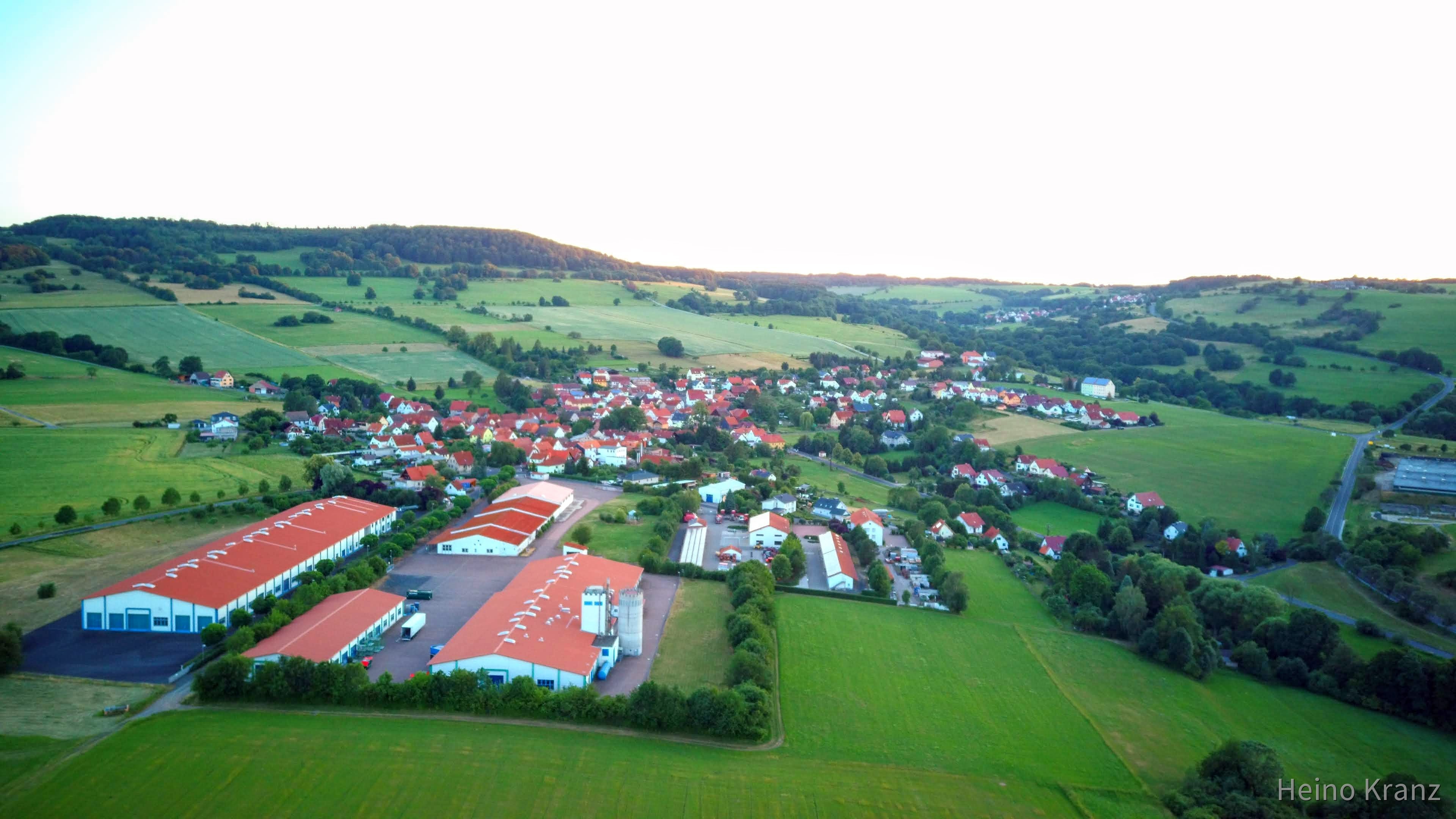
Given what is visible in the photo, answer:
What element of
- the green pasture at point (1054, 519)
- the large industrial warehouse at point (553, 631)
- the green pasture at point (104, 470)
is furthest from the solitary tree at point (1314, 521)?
the green pasture at point (104, 470)

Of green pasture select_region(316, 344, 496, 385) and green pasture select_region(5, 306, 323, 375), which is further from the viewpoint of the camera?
green pasture select_region(316, 344, 496, 385)

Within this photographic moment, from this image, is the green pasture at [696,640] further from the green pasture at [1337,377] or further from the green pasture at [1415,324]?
the green pasture at [1415,324]

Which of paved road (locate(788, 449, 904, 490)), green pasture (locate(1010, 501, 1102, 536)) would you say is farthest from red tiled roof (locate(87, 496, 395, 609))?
green pasture (locate(1010, 501, 1102, 536))

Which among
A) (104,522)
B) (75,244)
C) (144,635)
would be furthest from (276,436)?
(75,244)

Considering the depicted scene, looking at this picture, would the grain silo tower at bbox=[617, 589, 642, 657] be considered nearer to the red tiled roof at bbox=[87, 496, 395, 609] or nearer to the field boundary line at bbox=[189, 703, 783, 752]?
the field boundary line at bbox=[189, 703, 783, 752]

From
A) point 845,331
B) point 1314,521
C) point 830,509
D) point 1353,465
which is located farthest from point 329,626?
point 845,331

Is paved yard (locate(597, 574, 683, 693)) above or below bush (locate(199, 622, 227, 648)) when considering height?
below

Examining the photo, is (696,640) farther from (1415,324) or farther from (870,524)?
(1415,324)
